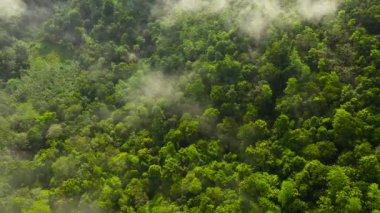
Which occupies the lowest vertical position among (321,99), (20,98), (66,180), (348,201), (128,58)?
(348,201)

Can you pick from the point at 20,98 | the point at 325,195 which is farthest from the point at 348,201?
the point at 20,98

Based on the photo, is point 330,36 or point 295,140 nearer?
point 295,140

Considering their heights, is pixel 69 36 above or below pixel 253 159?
above

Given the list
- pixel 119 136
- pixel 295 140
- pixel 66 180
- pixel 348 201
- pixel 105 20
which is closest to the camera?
pixel 348 201

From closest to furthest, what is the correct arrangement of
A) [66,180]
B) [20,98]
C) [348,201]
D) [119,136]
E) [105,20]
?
[348,201], [66,180], [119,136], [20,98], [105,20]

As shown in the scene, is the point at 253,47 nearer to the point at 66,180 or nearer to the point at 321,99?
the point at 321,99

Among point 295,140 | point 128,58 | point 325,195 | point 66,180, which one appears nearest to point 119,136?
point 66,180

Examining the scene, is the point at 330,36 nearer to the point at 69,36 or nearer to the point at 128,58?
the point at 128,58
